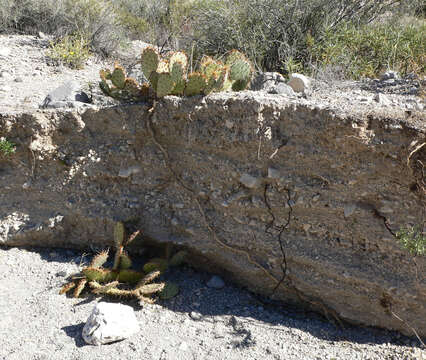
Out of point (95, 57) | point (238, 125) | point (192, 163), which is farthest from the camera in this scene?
point (95, 57)

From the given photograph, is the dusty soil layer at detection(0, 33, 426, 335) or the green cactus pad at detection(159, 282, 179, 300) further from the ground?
the dusty soil layer at detection(0, 33, 426, 335)

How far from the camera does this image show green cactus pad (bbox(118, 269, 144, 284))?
362 cm

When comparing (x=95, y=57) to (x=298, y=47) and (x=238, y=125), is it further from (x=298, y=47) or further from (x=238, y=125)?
(x=238, y=125)

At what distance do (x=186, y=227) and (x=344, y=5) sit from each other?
4.32 m

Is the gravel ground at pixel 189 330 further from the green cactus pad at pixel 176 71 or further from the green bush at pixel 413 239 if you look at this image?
the green cactus pad at pixel 176 71

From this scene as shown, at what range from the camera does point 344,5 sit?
20.2 ft

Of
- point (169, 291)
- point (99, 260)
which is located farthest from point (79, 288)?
point (169, 291)

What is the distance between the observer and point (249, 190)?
11.6 feet

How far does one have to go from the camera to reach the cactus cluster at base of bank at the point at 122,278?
3.44 meters

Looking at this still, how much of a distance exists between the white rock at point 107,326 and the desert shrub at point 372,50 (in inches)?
138

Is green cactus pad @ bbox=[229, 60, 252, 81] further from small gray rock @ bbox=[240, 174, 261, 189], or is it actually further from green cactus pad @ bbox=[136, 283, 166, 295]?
green cactus pad @ bbox=[136, 283, 166, 295]

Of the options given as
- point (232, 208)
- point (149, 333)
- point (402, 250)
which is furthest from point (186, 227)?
point (402, 250)

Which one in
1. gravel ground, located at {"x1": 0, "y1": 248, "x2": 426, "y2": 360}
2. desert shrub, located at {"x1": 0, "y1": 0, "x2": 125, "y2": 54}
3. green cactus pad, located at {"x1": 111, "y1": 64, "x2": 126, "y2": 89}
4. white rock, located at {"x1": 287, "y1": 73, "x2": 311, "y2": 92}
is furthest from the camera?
desert shrub, located at {"x1": 0, "y1": 0, "x2": 125, "y2": 54}

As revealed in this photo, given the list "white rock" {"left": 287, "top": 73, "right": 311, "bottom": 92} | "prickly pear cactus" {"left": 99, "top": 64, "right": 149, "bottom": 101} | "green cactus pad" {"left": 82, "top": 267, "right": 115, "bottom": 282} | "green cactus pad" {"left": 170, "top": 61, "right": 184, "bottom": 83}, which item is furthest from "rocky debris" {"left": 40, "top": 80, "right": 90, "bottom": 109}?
"white rock" {"left": 287, "top": 73, "right": 311, "bottom": 92}
